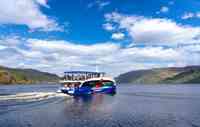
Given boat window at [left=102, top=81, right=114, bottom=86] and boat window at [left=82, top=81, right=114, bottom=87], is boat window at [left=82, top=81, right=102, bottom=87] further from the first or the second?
boat window at [left=102, top=81, right=114, bottom=86]

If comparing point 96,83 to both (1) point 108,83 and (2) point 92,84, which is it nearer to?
(2) point 92,84

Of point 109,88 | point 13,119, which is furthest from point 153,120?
point 109,88

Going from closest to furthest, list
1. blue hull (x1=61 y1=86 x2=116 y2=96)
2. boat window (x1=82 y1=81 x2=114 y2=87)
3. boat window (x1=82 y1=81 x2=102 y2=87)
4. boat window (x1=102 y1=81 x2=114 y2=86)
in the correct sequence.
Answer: blue hull (x1=61 y1=86 x2=116 y2=96) < boat window (x1=82 y1=81 x2=102 y2=87) < boat window (x1=82 y1=81 x2=114 y2=87) < boat window (x1=102 y1=81 x2=114 y2=86)

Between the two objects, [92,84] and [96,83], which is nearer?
[92,84]

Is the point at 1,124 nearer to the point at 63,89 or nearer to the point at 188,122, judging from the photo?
the point at 188,122

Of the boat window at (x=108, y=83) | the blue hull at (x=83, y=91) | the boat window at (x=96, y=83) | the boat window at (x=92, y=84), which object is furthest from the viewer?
the boat window at (x=108, y=83)

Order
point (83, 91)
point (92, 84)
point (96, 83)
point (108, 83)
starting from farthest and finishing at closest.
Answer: point (108, 83) → point (96, 83) → point (92, 84) → point (83, 91)

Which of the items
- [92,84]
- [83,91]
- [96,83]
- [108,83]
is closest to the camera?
[83,91]

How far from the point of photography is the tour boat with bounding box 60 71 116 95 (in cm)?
16200

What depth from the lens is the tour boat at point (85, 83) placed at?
162 metres

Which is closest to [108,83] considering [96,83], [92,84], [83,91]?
[96,83]

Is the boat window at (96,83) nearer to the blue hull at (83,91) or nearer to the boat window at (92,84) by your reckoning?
the boat window at (92,84)

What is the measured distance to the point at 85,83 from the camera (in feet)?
536

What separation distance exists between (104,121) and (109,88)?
10509 cm
